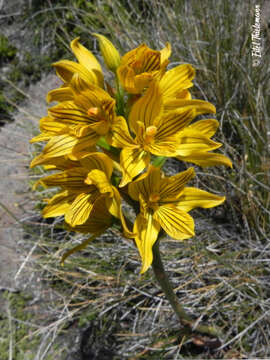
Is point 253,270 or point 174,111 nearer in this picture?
point 174,111

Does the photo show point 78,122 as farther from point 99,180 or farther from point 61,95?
point 99,180

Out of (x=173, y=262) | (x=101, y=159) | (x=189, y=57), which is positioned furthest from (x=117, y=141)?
(x=189, y=57)

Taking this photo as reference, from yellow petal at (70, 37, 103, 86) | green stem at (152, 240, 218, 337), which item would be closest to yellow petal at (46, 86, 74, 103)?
yellow petal at (70, 37, 103, 86)

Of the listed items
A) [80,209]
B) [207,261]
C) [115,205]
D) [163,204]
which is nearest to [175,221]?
[163,204]

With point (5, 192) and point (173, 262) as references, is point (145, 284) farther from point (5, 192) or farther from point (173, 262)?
point (5, 192)

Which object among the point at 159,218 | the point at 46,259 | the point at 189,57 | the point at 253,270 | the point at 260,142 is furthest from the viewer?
the point at 189,57

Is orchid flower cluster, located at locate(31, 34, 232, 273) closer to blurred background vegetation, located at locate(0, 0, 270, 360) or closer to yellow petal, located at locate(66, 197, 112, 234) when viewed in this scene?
yellow petal, located at locate(66, 197, 112, 234)
